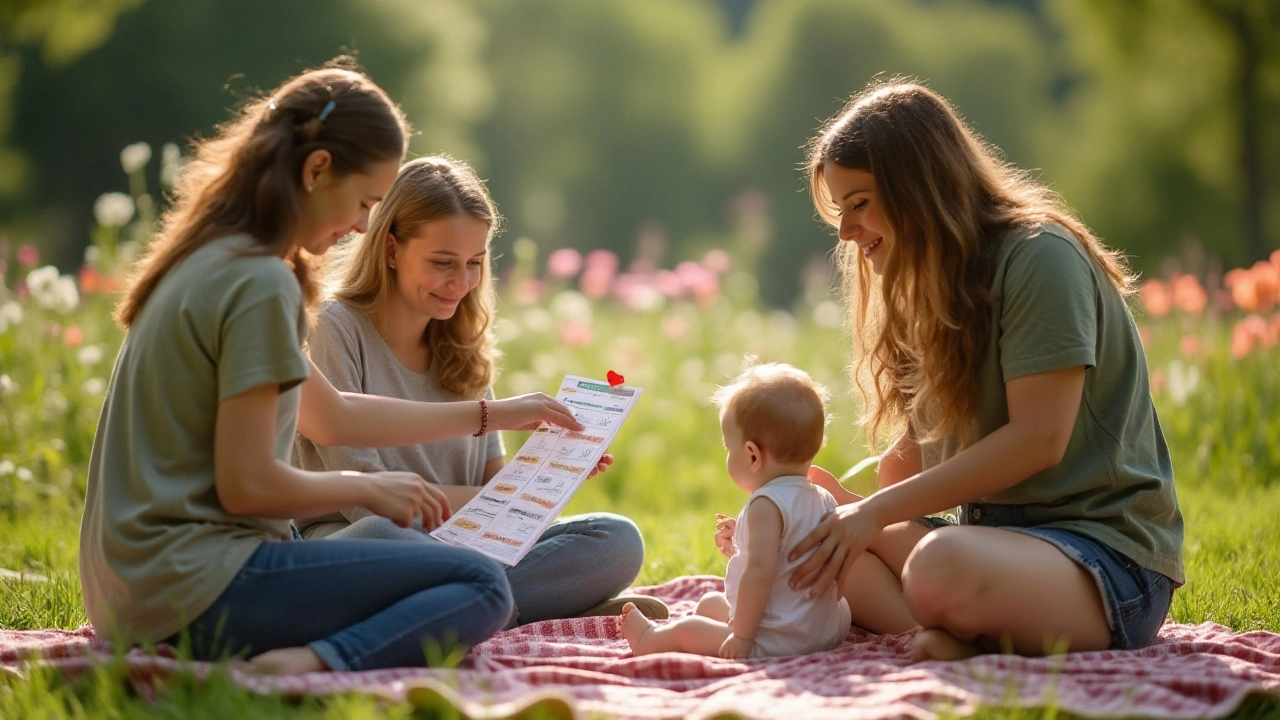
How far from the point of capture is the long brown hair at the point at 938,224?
9.66ft

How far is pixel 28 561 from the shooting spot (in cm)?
416

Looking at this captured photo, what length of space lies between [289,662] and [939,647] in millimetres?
1444

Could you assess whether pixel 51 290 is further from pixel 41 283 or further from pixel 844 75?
pixel 844 75

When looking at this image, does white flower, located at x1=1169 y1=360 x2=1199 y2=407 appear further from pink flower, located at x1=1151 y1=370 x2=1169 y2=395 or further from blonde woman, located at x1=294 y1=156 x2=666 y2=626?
blonde woman, located at x1=294 y1=156 x2=666 y2=626

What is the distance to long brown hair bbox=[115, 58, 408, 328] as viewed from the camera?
2.61 metres

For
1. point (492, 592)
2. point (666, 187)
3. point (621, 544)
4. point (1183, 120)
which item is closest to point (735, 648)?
point (492, 592)

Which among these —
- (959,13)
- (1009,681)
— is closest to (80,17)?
(1009,681)

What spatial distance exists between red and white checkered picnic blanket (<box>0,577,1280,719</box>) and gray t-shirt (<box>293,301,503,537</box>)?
632mm

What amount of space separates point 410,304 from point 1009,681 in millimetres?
1954

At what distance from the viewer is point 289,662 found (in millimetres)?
2510

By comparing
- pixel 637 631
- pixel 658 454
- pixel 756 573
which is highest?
pixel 756 573

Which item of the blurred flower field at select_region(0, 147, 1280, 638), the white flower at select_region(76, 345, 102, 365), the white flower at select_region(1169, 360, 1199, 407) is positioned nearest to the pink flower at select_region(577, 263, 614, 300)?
the blurred flower field at select_region(0, 147, 1280, 638)

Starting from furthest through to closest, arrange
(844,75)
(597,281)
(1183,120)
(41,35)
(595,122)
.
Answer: (595,122) → (844,75) → (41,35) → (1183,120) → (597,281)

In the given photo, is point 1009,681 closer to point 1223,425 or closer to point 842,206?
point 842,206
